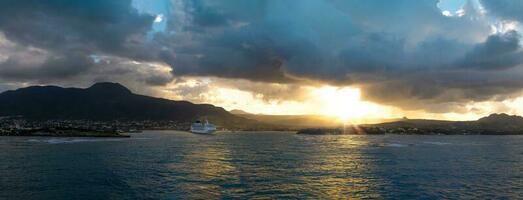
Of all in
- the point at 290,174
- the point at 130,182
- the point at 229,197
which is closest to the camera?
the point at 229,197

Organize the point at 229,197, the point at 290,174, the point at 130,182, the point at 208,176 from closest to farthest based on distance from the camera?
the point at 229,197
the point at 130,182
the point at 208,176
the point at 290,174

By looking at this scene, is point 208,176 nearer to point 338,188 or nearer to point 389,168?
point 338,188

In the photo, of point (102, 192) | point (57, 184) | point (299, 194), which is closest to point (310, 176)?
point (299, 194)

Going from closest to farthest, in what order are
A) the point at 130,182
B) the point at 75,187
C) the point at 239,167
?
the point at 75,187 → the point at 130,182 → the point at 239,167

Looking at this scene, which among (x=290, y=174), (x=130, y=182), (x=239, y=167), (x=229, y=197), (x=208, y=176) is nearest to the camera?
(x=229, y=197)

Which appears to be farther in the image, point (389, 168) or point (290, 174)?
point (389, 168)

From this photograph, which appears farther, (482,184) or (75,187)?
(482,184)

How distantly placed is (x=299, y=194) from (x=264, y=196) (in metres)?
5.08

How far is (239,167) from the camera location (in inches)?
3504

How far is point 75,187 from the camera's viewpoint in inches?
2425

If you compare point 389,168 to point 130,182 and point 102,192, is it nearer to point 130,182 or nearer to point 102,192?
point 130,182

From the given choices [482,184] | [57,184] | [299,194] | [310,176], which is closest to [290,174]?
[310,176]

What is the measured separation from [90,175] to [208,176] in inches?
813

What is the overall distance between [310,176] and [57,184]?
41057 mm
